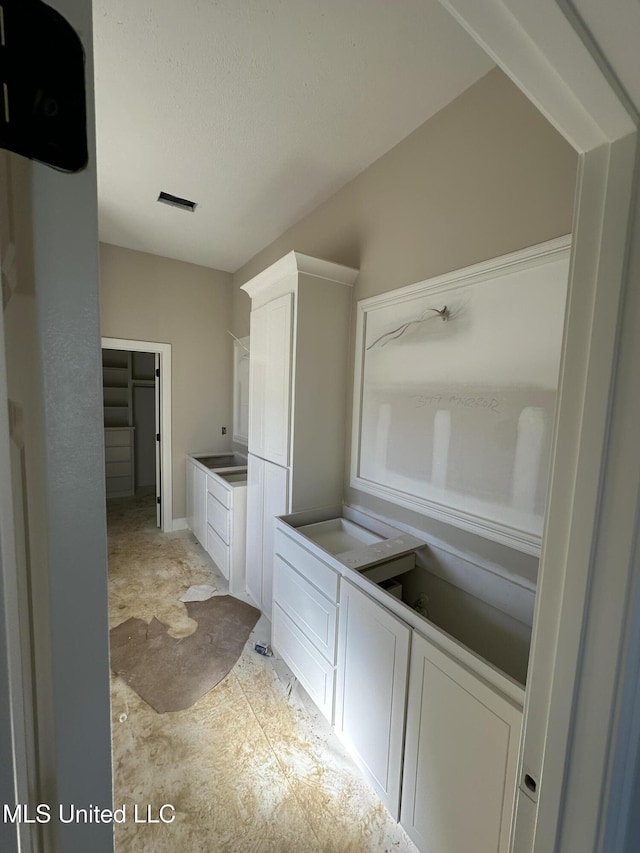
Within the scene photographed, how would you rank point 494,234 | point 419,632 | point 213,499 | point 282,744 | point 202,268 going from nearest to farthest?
point 419,632, point 494,234, point 282,744, point 213,499, point 202,268

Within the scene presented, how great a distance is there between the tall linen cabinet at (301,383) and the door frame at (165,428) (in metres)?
1.67

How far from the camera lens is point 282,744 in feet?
5.28

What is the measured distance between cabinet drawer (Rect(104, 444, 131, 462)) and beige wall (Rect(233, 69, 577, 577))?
400cm

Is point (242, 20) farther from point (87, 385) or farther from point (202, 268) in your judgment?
point (202, 268)

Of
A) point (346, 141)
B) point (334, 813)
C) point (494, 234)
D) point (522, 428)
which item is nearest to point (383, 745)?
point (334, 813)

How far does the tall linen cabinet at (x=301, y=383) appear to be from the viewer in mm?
2045

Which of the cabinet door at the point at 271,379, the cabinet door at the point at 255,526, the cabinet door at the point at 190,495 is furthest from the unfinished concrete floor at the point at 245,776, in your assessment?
the cabinet door at the point at 190,495

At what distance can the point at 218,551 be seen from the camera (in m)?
3.07

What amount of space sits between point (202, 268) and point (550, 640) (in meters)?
4.08

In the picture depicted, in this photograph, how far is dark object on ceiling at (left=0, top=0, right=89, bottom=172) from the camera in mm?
247

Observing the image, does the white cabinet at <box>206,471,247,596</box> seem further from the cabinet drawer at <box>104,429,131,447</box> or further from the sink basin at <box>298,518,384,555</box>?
the cabinet drawer at <box>104,429,131,447</box>

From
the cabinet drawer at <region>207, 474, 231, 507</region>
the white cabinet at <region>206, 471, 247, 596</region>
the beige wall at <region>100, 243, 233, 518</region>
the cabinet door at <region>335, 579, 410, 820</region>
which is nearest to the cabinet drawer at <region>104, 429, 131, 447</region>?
the beige wall at <region>100, 243, 233, 518</region>

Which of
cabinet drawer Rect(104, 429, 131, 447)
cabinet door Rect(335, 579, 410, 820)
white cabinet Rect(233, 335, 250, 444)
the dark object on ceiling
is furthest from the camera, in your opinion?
cabinet drawer Rect(104, 429, 131, 447)

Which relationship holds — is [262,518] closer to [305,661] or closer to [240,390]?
[305,661]
